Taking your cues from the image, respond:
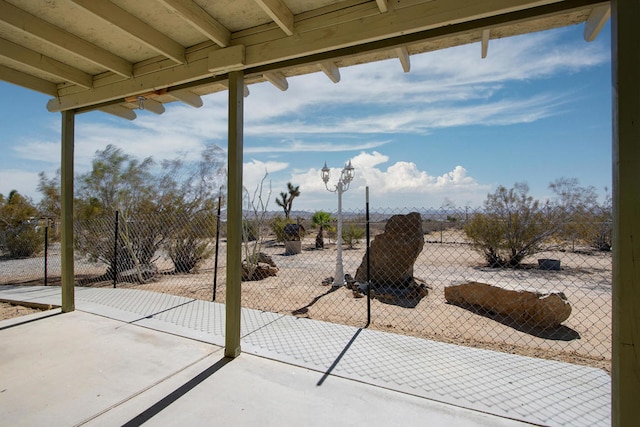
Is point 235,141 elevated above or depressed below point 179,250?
above

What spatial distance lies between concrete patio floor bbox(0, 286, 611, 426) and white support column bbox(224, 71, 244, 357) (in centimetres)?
26

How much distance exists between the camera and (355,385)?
2.26 meters

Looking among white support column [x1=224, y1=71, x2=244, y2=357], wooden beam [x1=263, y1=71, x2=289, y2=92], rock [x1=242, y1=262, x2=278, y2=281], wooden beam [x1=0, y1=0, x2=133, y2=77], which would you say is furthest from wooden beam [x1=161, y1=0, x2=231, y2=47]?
rock [x1=242, y1=262, x2=278, y2=281]

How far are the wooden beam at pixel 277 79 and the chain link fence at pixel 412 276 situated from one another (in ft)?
6.33

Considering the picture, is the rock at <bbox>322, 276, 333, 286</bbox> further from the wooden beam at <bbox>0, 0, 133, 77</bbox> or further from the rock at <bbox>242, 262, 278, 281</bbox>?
the wooden beam at <bbox>0, 0, 133, 77</bbox>

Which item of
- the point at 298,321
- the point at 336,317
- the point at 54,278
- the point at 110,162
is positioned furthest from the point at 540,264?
the point at 54,278

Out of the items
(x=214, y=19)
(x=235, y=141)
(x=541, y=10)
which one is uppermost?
(x=214, y=19)

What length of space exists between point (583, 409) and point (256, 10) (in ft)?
10.7

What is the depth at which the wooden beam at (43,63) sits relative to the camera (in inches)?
108

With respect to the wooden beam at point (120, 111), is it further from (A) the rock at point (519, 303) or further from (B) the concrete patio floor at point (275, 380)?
(A) the rock at point (519, 303)

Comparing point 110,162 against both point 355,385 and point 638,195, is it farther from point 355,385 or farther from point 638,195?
point 638,195

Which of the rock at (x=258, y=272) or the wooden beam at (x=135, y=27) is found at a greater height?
the wooden beam at (x=135, y=27)

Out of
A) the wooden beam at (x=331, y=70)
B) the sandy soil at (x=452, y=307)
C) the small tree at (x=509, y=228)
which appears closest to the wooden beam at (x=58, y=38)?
the wooden beam at (x=331, y=70)

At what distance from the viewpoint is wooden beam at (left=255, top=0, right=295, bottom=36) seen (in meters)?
2.04
